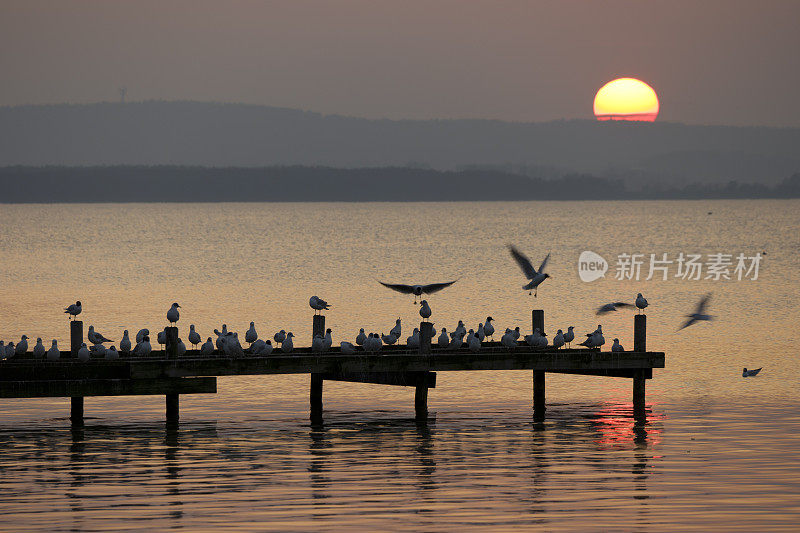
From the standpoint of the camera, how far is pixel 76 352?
33.9 metres

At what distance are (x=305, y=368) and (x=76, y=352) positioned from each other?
5655 millimetres

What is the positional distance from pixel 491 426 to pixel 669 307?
48.5 meters

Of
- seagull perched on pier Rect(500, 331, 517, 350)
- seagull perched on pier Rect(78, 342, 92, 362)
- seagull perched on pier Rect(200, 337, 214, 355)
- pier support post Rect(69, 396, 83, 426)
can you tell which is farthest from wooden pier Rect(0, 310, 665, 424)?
seagull perched on pier Rect(78, 342, 92, 362)

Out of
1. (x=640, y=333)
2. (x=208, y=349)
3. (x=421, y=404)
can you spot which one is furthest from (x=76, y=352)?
(x=640, y=333)

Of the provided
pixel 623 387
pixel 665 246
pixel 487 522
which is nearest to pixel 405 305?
pixel 623 387

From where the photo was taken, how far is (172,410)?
3347 centimetres

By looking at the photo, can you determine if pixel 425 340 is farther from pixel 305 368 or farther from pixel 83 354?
pixel 83 354

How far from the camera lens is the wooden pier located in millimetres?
31094

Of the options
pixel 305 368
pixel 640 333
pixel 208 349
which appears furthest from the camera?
pixel 640 333

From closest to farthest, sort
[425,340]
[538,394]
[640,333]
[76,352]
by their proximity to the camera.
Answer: [425,340]
[76,352]
[640,333]
[538,394]

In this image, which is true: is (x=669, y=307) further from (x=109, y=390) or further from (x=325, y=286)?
(x=109, y=390)

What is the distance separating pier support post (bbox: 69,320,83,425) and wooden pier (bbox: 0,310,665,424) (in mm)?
23

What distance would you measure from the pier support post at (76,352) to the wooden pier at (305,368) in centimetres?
2

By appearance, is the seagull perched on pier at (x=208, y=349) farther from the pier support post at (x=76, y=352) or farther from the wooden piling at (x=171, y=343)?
the pier support post at (x=76, y=352)
